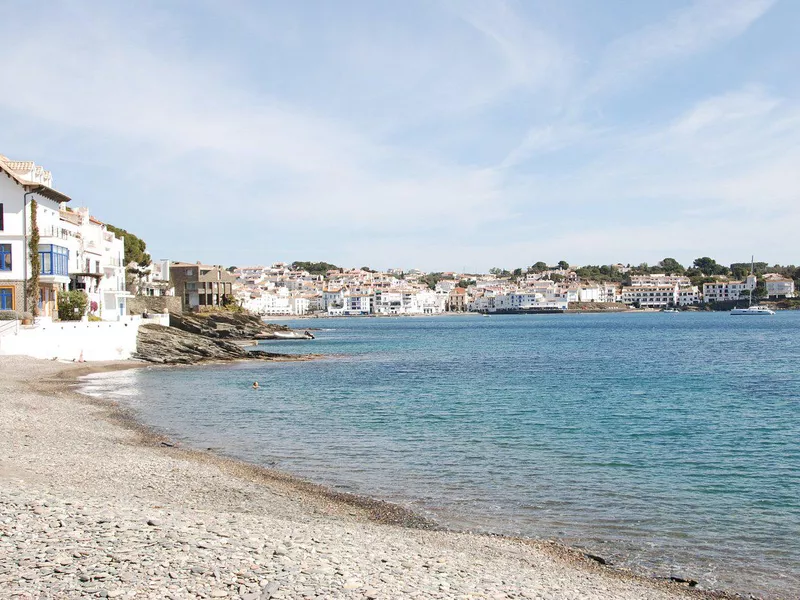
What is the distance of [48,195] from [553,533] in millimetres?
39710

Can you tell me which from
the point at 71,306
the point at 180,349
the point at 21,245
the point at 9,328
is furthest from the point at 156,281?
the point at 9,328

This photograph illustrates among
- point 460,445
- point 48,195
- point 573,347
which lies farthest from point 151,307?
point 460,445

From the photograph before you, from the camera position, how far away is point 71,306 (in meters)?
42.5

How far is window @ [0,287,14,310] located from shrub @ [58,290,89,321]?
3.03m

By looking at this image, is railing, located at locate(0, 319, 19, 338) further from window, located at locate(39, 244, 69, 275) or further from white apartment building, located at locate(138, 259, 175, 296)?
white apartment building, located at locate(138, 259, 175, 296)

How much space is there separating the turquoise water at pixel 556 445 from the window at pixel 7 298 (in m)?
7.63

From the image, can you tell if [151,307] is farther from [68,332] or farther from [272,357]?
[68,332]

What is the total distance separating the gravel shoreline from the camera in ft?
26.2

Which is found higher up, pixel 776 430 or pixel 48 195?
pixel 48 195

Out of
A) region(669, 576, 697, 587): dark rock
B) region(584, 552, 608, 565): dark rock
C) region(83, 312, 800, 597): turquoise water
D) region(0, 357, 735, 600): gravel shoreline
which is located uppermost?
region(0, 357, 735, 600): gravel shoreline

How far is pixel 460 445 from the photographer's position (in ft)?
65.0

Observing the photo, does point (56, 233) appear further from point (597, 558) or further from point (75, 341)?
point (597, 558)

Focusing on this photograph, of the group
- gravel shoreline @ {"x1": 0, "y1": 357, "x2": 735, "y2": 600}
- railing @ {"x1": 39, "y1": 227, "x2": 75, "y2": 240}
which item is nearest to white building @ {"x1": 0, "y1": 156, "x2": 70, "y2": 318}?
railing @ {"x1": 39, "y1": 227, "x2": 75, "y2": 240}

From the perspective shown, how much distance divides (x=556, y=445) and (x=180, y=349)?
34.1 m
